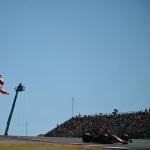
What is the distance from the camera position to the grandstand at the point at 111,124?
168 feet

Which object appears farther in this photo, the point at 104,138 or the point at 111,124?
the point at 111,124

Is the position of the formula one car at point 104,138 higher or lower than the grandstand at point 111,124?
lower

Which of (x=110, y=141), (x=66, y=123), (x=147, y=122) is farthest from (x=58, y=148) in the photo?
(x=66, y=123)

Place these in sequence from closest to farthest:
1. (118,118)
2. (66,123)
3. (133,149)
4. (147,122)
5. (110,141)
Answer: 1. (133,149)
2. (110,141)
3. (147,122)
4. (118,118)
5. (66,123)

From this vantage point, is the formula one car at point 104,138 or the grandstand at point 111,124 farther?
the grandstand at point 111,124

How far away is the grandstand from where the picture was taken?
168 ft

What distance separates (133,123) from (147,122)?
263 centimetres

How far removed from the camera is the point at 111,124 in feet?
188

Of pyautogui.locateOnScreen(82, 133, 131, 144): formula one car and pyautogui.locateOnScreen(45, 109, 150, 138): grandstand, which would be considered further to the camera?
pyautogui.locateOnScreen(45, 109, 150, 138): grandstand

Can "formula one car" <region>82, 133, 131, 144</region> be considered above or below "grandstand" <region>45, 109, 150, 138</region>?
below

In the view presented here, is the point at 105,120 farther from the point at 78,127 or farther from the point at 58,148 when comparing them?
the point at 58,148

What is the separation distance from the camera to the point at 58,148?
22.4m

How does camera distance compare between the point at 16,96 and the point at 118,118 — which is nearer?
the point at 118,118

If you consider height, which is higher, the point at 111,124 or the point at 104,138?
the point at 111,124
